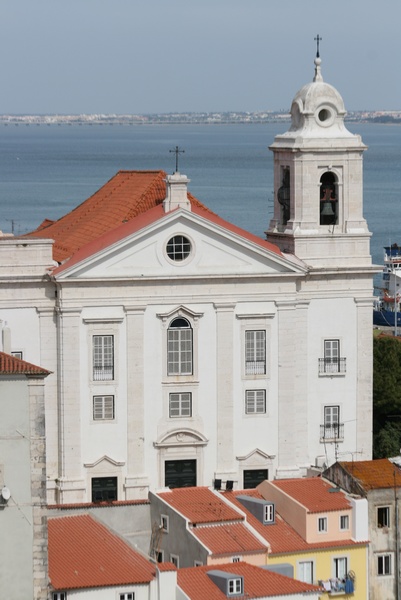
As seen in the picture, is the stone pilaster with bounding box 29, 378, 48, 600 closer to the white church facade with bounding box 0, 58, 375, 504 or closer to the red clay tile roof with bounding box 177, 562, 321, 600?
the red clay tile roof with bounding box 177, 562, 321, 600

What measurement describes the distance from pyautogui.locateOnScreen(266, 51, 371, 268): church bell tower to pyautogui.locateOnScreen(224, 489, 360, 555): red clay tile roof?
8.68m

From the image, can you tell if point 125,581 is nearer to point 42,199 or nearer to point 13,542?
point 13,542

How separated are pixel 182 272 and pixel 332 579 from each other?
362 inches

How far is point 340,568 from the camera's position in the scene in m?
45.0

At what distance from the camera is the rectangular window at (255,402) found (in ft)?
168

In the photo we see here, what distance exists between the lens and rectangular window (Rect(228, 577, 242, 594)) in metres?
40.7

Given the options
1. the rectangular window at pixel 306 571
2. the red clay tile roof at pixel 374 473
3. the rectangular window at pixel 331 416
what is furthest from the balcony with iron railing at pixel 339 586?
the rectangular window at pixel 331 416

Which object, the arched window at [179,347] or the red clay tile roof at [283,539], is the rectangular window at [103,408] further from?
the red clay tile roof at [283,539]

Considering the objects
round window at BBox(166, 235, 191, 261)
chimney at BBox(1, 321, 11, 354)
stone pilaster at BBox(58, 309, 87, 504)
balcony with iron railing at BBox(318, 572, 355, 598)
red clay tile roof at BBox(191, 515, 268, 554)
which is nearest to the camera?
red clay tile roof at BBox(191, 515, 268, 554)

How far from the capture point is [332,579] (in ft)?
146

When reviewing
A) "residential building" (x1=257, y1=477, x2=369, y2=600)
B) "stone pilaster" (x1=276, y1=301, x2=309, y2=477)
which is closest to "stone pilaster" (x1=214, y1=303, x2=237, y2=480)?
"stone pilaster" (x1=276, y1=301, x2=309, y2=477)

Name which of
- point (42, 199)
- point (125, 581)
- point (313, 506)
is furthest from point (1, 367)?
point (42, 199)

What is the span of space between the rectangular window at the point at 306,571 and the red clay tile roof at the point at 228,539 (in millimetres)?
1056

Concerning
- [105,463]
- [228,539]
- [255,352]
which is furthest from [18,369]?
[255,352]
